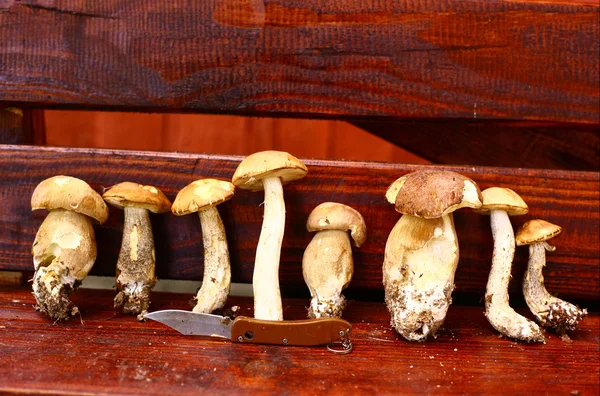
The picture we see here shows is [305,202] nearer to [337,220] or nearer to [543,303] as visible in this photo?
[337,220]

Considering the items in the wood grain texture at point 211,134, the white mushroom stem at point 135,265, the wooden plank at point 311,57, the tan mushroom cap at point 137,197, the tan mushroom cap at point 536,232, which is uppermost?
the wooden plank at point 311,57

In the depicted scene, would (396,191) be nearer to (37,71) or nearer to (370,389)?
(370,389)

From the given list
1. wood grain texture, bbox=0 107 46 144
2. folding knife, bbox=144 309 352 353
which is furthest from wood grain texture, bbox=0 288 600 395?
wood grain texture, bbox=0 107 46 144

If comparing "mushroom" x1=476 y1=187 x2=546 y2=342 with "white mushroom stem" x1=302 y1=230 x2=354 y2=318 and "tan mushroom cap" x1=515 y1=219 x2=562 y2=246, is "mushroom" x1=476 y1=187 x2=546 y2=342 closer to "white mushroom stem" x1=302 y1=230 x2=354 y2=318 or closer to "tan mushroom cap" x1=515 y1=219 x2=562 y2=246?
"tan mushroom cap" x1=515 y1=219 x2=562 y2=246

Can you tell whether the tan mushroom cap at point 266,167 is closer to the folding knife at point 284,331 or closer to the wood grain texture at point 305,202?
the wood grain texture at point 305,202

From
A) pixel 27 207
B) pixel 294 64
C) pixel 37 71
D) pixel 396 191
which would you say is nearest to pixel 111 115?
pixel 37 71

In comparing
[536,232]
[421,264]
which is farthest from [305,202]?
[536,232]

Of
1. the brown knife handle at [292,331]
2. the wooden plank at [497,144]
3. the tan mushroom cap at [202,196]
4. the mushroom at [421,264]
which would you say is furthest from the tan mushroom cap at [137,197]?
the wooden plank at [497,144]
